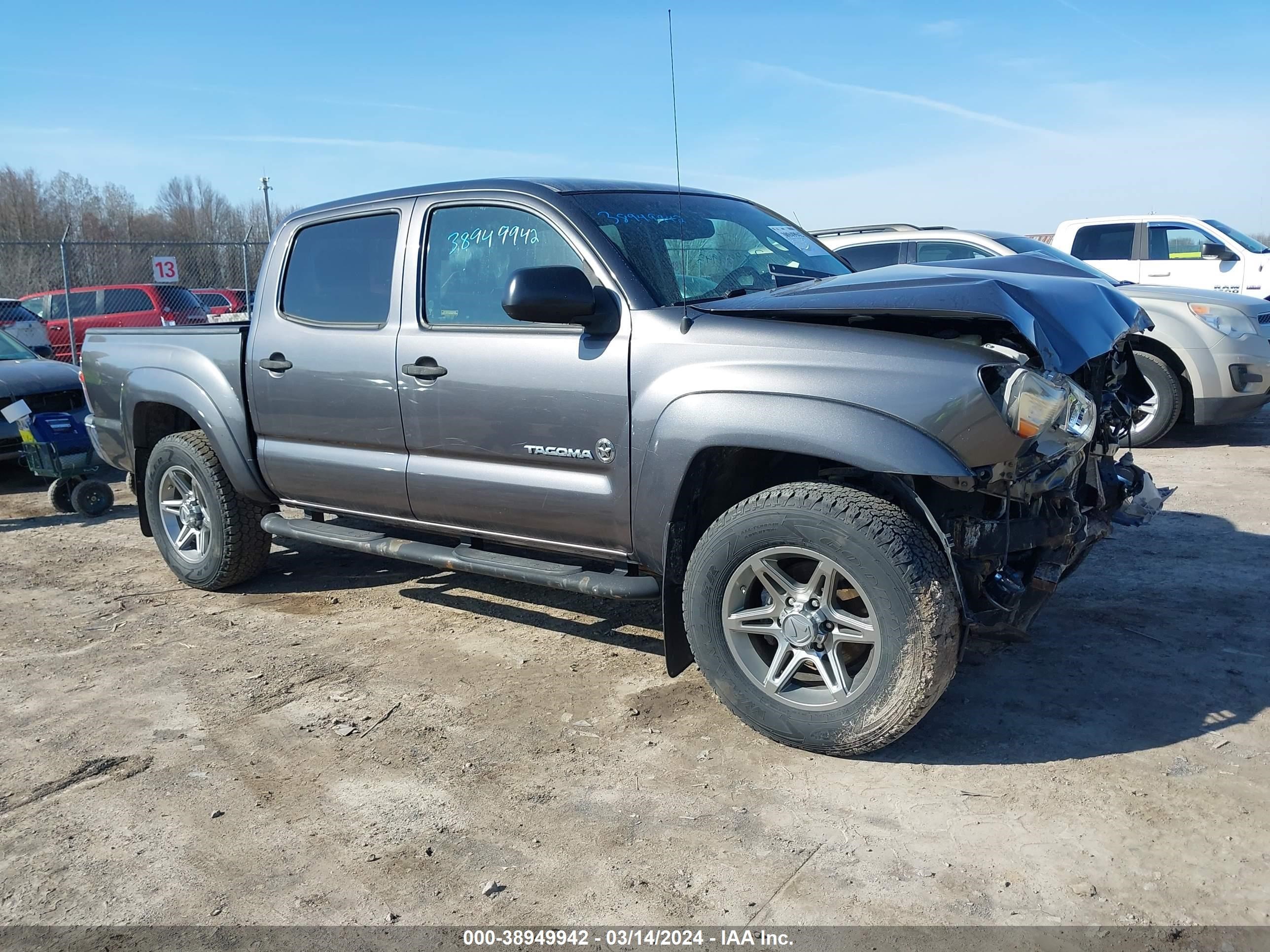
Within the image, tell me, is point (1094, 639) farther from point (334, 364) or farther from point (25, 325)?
point (25, 325)

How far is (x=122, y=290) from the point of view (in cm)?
1820

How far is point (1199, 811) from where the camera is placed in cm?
295

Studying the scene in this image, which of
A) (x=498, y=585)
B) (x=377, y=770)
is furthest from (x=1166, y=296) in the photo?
(x=377, y=770)

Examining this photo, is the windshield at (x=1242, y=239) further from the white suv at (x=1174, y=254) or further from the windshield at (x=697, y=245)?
the windshield at (x=697, y=245)

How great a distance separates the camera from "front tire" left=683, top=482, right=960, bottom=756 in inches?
124

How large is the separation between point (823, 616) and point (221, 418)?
10.9ft

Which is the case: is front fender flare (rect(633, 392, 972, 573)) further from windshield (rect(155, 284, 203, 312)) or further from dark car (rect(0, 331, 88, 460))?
windshield (rect(155, 284, 203, 312))

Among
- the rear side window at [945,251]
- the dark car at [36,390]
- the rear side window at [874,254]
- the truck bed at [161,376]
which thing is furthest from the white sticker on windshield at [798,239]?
the dark car at [36,390]

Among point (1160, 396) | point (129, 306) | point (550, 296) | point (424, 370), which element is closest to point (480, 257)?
point (424, 370)

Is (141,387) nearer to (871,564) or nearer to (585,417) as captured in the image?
(585,417)

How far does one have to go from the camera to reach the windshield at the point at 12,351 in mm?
9266

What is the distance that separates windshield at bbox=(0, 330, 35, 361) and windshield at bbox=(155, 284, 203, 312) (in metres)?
9.02

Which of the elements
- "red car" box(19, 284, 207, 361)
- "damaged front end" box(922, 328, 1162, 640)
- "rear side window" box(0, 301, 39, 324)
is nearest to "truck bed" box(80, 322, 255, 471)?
"damaged front end" box(922, 328, 1162, 640)

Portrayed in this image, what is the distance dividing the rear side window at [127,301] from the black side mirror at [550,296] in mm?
16653
